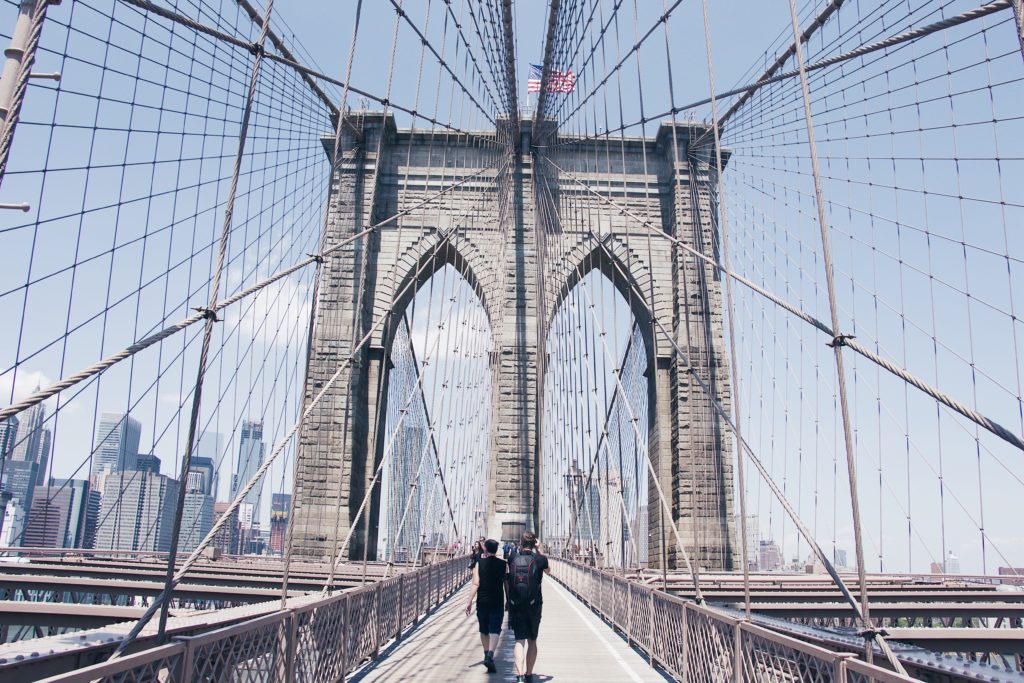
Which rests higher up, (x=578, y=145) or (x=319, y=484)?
(x=578, y=145)

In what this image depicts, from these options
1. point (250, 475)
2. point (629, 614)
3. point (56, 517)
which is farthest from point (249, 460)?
point (56, 517)

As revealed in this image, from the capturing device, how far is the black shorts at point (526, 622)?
19.7 ft

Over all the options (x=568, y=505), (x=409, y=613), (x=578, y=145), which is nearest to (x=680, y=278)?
(x=578, y=145)

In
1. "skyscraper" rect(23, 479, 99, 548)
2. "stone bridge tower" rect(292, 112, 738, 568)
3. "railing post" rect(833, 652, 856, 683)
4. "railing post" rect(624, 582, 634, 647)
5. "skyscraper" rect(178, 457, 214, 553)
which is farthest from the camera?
"skyscraper" rect(178, 457, 214, 553)

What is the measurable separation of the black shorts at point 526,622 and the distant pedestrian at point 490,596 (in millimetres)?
614

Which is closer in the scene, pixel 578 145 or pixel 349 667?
pixel 349 667

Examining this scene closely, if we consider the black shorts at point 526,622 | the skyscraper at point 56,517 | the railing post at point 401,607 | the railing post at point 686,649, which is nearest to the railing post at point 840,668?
the railing post at point 686,649

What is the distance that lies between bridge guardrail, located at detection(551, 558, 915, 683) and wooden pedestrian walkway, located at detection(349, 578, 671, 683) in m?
0.24

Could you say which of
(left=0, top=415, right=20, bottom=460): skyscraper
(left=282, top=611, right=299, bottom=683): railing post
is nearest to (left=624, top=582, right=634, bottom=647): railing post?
(left=282, top=611, right=299, bottom=683): railing post

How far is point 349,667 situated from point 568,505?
18.1 metres

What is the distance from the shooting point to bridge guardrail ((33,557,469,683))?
3.04 metres

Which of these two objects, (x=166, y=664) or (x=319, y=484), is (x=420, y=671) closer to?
(x=166, y=664)

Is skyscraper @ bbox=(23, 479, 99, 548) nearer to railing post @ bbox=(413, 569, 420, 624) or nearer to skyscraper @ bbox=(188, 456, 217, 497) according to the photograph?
skyscraper @ bbox=(188, 456, 217, 497)

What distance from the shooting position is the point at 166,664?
3158mm
